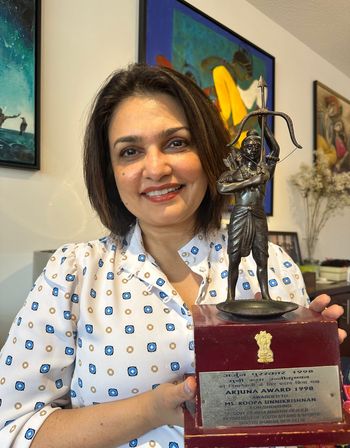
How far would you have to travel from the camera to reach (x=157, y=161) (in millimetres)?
633

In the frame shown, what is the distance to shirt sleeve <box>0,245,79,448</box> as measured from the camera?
601 mm

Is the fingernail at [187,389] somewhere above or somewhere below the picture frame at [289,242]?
below

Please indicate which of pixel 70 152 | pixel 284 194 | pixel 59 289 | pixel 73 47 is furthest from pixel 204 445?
pixel 284 194

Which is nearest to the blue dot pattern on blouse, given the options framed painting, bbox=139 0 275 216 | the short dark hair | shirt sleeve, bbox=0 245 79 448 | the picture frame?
shirt sleeve, bbox=0 245 79 448

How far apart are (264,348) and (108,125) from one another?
18.7 inches

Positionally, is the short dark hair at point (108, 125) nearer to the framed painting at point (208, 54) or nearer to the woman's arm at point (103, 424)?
the woman's arm at point (103, 424)

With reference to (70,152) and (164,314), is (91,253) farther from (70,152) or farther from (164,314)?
(70,152)

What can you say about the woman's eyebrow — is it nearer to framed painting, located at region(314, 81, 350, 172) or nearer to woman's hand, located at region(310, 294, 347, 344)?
woman's hand, located at region(310, 294, 347, 344)

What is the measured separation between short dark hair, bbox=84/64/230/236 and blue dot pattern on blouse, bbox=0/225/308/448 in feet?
0.38

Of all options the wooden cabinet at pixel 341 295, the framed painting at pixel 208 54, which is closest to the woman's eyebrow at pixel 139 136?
the framed painting at pixel 208 54

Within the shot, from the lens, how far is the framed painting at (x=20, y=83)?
0.99 metres

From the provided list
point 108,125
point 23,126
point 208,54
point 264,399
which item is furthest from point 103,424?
point 208,54

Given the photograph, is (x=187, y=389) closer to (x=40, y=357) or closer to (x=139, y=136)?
(x=40, y=357)

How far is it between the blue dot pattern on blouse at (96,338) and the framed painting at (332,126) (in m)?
1.84
